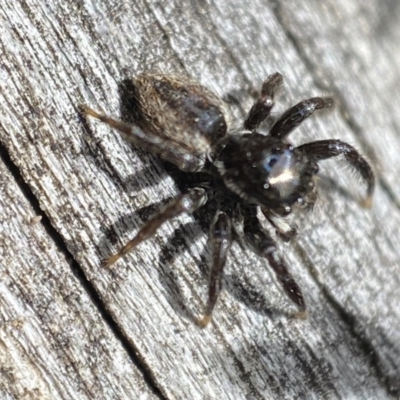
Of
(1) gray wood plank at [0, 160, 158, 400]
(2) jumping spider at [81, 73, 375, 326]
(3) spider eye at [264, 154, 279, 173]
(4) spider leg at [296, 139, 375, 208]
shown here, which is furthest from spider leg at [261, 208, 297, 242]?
(1) gray wood plank at [0, 160, 158, 400]

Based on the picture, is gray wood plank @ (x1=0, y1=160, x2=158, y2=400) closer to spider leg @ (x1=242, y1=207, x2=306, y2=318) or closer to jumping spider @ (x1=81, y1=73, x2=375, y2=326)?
jumping spider @ (x1=81, y1=73, x2=375, y2=326)

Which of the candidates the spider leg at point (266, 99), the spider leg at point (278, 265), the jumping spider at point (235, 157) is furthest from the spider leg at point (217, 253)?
the spider leg at point (266, 99)

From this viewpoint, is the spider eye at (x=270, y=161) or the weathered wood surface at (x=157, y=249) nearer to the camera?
the weathered wood surface at (x=157, y=249)

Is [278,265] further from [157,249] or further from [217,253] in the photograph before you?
[157,249]

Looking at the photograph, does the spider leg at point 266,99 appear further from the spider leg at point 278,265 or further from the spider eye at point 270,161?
the spider leg at point 278,265

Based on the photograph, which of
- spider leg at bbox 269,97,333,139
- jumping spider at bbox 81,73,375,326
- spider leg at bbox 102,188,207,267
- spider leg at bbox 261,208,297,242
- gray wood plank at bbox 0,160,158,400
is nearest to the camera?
gray wood plank at bbox 0,160,158,400
